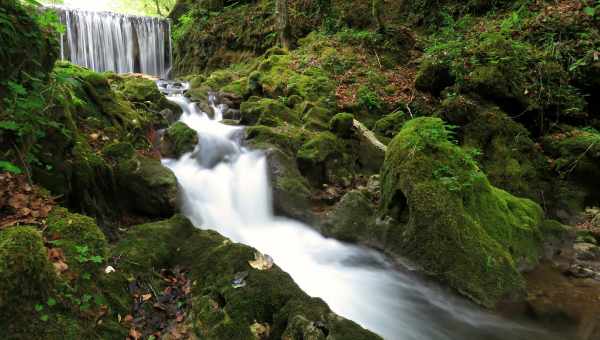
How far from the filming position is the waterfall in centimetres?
1531

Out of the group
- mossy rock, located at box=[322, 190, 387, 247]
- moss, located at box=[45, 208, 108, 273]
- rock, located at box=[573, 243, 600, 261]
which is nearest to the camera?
moss, located at box=[45, 208, 108, 273]

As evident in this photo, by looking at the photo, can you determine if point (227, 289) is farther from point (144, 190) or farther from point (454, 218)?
point (454, 218)

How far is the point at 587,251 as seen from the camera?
221 inches

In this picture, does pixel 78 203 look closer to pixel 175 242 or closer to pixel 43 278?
pixel 175 242

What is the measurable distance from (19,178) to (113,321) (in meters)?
1.69

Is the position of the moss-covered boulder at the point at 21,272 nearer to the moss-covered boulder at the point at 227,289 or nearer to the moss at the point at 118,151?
the moss-covered boulder at the point at 227,289

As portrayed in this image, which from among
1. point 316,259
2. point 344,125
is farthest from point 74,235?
point 344,125

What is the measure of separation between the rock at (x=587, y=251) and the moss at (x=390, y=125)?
3.99 metres

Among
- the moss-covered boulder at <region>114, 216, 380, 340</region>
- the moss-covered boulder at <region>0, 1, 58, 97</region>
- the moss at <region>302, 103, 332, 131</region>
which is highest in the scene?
the moss-covered boulder at <region>0, 1, 58, 97</region>

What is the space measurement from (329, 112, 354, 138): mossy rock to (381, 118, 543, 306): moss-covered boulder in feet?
7.13

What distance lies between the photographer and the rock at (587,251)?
5.55 m

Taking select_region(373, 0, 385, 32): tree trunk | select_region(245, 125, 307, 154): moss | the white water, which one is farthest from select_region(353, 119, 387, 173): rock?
select_region(373, 0, 385, 32): tree trunk

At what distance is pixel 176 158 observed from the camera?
7.19 meters

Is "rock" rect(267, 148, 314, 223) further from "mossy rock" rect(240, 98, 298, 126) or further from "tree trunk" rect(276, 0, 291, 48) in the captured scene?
"tree trunk" rect(276, 0, 291, 48)
